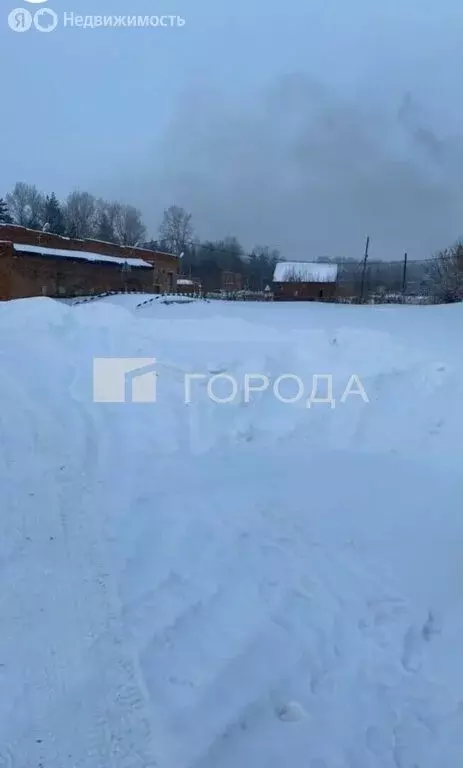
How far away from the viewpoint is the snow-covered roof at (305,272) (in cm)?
4594

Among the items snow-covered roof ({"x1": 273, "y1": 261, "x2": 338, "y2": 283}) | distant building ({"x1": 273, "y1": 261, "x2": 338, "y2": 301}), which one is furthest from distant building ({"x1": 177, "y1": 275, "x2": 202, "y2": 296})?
snow-covered roof ({"x1": 273, "y1": 261, "x2": 338, "y2": 283})

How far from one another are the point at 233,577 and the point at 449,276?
28045 mm

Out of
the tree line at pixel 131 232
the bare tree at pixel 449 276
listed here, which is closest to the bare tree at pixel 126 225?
the tree line at pixel 131 232

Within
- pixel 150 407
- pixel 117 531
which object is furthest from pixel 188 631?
pixel 150 407

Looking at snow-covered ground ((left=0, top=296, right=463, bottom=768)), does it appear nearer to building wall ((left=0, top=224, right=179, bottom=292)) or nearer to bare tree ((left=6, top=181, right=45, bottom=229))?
building wall ((left=0, top=224, right=179, bottom=292))

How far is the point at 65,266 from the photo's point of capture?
89.9ft

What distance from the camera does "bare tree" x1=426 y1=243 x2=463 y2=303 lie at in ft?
87.9

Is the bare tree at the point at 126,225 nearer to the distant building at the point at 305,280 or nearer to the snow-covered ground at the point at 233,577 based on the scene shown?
the distant building at the point at 305,280

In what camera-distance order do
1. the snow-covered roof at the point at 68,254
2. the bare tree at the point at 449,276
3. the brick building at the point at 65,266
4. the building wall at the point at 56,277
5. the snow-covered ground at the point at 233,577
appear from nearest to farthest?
the snow-covered ground at the point at 233,577 < the building wall at the point at 56,277 < the brick building at the point at 65,266 < the snow-covered roof at the point at 68,254 < the bare tree at the point at 449,276

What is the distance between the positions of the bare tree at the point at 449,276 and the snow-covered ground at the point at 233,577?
21.4 m

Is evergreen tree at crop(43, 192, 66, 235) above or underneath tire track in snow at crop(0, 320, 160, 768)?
above

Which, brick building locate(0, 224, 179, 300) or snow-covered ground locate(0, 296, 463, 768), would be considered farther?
brick building locate(0, 224, 179, 300)

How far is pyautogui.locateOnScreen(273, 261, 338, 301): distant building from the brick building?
42.8 ft

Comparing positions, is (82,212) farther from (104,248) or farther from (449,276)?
(449,276)
